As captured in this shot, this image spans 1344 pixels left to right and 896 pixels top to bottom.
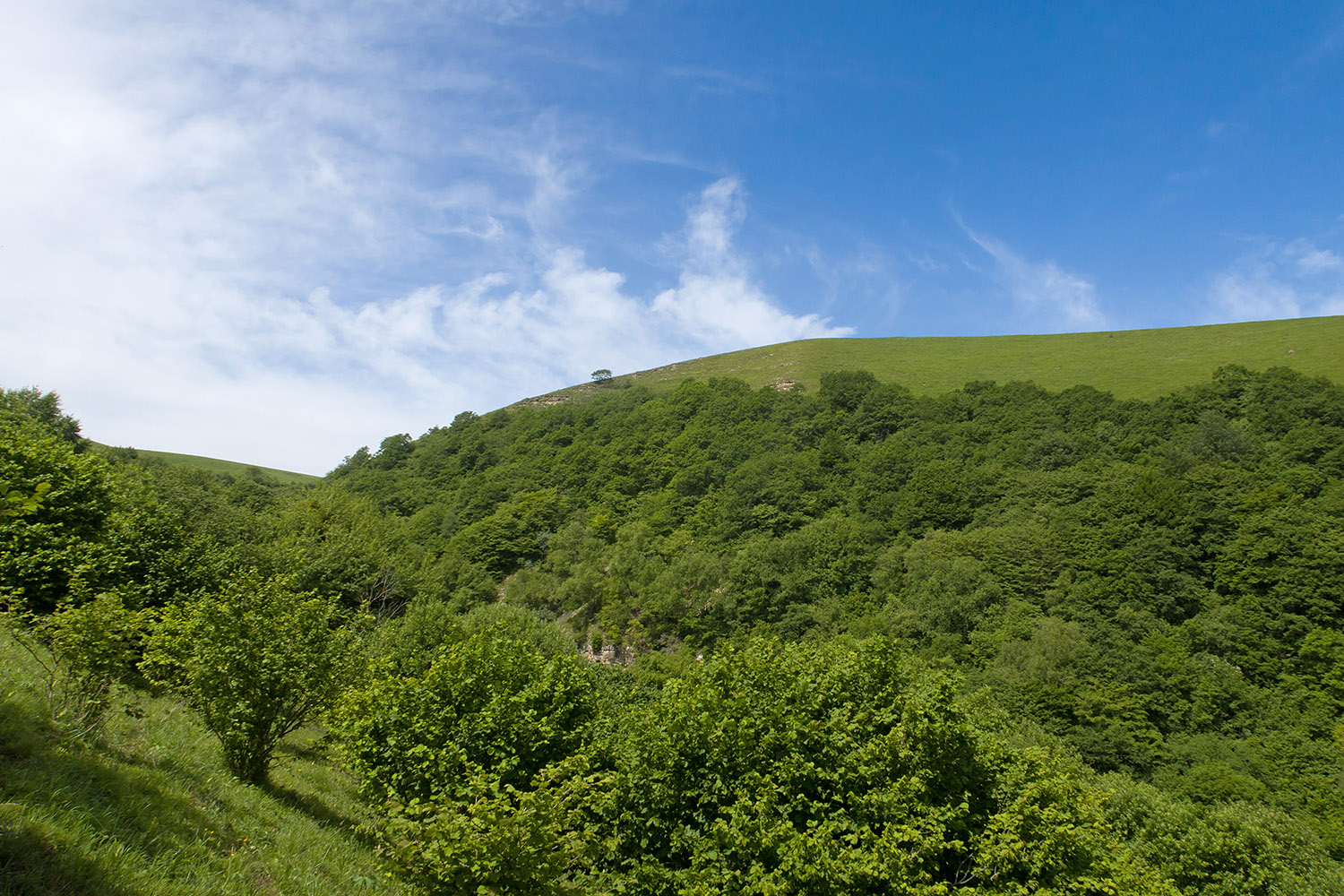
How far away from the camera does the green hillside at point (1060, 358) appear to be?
91.5 m

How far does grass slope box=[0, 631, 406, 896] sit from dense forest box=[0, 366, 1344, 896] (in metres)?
0.87

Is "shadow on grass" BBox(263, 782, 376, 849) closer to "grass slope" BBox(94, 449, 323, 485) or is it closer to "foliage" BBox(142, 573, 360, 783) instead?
"foliage" BBox(142, 573, 360, 783)

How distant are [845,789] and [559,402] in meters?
137

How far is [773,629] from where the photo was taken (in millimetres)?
73812

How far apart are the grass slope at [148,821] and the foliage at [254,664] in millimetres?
901

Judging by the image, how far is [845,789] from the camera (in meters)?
18.3

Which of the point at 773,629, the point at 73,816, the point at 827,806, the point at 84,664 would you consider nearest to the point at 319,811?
the point at 84,664

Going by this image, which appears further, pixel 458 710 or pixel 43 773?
pixel 458 710

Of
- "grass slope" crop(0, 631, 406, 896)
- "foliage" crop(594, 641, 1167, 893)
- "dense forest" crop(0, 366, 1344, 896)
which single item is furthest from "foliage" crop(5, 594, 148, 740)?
"foliage" crop(594, 641, 1167, 893)

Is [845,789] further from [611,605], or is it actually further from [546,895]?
[611,605]

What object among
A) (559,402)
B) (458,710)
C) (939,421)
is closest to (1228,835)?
(458,710)

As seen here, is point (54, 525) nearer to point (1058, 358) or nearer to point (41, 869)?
point (41, 869)

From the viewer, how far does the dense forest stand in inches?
578

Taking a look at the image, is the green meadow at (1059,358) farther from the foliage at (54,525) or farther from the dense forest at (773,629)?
the foliage at (54,525)
